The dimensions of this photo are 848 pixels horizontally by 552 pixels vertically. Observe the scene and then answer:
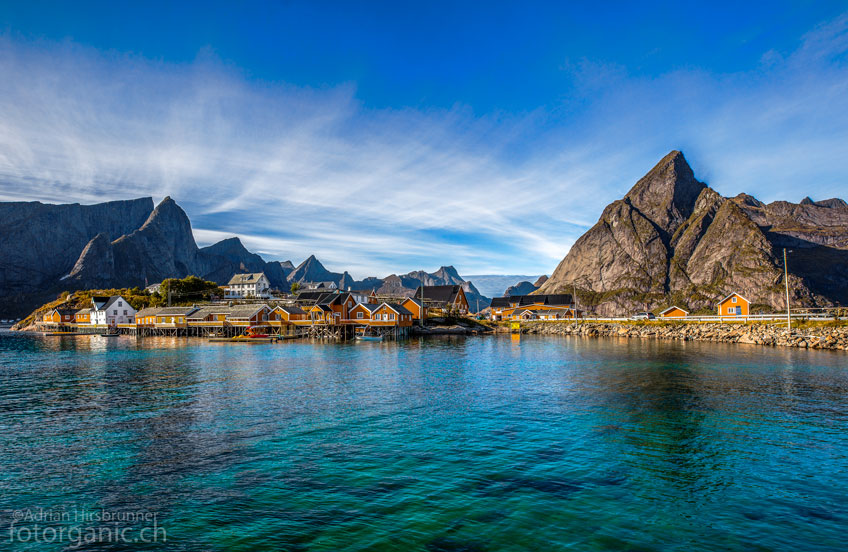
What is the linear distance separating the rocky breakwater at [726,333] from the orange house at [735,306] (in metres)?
12.5

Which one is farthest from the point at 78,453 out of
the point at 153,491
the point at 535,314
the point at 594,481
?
the point at 535,314

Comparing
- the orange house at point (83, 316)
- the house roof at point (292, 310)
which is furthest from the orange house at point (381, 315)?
the orange house at point (83, 316)

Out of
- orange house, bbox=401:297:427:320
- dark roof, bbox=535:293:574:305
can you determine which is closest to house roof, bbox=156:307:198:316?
orange house, bbox=401:297:427:320

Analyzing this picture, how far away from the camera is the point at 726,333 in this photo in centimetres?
7381

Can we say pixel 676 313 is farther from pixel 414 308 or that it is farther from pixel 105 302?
pixel 105 302

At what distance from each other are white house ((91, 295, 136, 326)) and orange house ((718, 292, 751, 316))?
15957 centimetres

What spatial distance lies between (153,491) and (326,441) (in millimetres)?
7051

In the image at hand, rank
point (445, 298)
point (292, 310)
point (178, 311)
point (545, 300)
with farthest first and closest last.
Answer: point (545, 300) < point (445, 298) < point (178, 311) < point (292, 310)

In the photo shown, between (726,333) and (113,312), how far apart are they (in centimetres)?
15498

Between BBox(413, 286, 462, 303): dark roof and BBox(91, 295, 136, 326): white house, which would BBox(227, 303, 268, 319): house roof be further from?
BBox(413, 286, 462, 303): dark roof

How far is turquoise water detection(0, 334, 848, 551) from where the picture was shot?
12.1 m

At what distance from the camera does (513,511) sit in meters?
13.1

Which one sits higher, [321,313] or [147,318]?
[321,313]

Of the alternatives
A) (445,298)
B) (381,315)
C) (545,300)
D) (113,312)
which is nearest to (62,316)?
(113,312)
